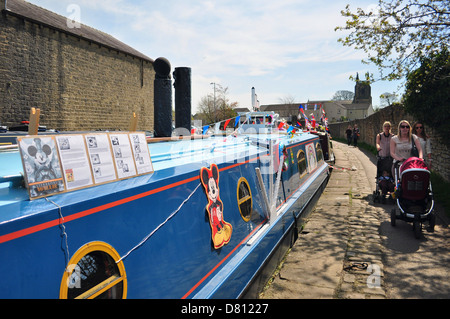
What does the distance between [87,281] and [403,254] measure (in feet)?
14.5

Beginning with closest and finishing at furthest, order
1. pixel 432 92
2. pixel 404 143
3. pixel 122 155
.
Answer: pixel 122 155, pixel 404 143, pixel 432 92

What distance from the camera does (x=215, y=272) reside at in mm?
2639

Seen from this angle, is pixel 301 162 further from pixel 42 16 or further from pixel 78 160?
pixel 42 16

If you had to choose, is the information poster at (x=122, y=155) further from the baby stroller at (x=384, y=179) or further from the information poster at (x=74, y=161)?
the baby stroller at (x=384, y=179)

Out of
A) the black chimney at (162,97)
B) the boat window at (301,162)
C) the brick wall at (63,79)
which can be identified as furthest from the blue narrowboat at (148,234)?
the brick wall at (63,79)

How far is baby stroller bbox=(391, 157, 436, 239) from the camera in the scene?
5301mm

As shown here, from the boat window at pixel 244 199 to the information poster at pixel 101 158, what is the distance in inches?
62.1

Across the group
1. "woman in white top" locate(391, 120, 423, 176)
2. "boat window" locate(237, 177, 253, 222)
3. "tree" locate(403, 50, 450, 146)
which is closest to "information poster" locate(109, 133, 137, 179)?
"boat window" locate(237, 177, 253, 222)

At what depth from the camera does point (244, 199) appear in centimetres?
346

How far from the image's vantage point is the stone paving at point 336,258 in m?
3.71

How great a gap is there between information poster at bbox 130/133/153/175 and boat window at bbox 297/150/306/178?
14.2 ft

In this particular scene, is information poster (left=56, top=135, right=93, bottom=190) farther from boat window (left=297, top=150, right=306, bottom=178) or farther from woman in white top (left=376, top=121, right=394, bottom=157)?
woman in white top (left=376, top=121, right=394, bottom=157)

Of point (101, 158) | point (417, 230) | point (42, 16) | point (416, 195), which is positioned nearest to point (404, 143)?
point (416, 195)

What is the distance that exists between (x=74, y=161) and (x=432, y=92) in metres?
9.77
